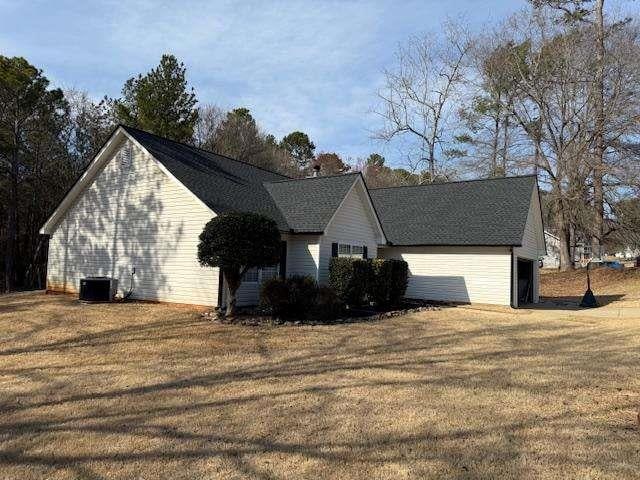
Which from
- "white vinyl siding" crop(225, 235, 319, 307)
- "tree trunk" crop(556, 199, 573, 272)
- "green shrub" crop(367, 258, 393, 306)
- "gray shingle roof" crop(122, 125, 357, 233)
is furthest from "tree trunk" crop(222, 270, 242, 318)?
"tree trunk" crop(556, 199, 573, 272)

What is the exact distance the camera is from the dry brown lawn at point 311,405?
419 cm

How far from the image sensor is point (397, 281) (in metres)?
16.3

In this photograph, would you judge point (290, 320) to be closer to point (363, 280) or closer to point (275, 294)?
point (275, 294)

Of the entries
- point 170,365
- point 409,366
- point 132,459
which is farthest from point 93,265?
point 132,459

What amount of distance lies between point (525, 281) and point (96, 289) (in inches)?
658

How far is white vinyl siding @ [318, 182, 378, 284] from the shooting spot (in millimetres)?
15844

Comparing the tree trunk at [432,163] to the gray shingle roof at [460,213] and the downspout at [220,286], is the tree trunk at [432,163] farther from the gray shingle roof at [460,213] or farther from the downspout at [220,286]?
the downspout at [220,286]

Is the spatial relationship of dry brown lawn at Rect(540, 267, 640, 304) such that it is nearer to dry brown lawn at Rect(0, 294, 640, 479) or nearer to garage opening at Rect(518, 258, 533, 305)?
garage opening at Rect(518, 258, 533, 305)

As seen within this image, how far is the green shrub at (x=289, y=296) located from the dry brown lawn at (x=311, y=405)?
1.89 metres

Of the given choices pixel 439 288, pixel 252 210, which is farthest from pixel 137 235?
pixel 439 288

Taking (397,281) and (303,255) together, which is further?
Result: (397,281)

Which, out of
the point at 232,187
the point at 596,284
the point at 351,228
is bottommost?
the point at 596,284

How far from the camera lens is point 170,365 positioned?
24.8 feet

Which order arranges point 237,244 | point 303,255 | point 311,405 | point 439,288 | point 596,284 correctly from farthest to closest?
1. point 596,284
2. point 439,288
3. point 303,255
4. point 237,244
5. point 311,405
